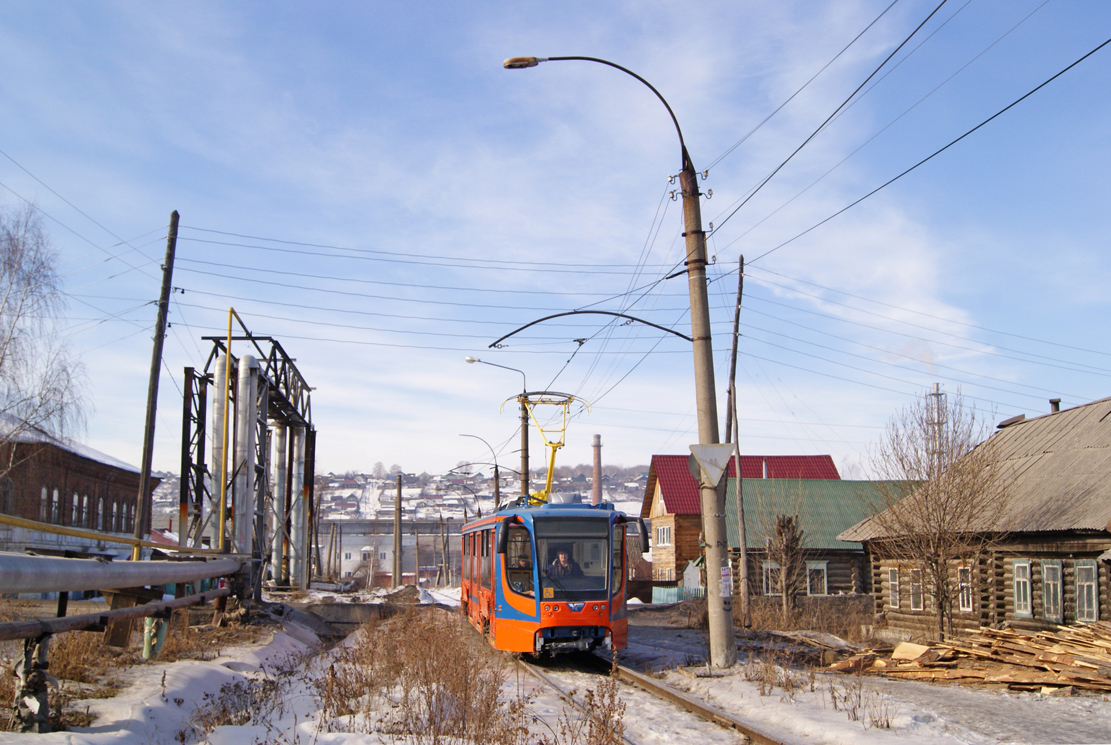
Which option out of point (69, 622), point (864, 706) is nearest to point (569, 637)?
point (864, 706)

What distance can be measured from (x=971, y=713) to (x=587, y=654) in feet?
29.1

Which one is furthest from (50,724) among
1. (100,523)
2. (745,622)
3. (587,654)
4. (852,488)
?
(100,523)

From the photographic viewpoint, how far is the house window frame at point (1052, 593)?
827 inches

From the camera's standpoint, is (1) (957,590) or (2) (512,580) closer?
(2) (512,580)

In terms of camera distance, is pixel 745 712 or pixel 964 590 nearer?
pixel 745 712

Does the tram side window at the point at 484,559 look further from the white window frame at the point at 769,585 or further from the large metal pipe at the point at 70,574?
the white window frame at the point at 769,585

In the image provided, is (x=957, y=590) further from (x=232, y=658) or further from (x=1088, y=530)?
(x=232, y=658)

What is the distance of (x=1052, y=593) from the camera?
2141 centimetres

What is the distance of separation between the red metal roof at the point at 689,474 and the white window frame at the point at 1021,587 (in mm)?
19444

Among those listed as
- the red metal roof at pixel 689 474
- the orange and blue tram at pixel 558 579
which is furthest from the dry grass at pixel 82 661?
the red metal roof at pixel 689 474

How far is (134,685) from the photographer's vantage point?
9.87 metres

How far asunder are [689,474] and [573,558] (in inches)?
1132

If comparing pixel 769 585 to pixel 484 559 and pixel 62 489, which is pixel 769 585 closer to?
pixel 484 559

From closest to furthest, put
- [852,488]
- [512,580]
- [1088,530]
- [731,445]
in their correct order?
[731,445] < [512,580] < [1088,530] < [852,488]
